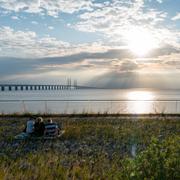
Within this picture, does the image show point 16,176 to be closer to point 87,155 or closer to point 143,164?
point 143,164

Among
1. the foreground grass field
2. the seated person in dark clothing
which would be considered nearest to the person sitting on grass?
the seated person in dark clothing

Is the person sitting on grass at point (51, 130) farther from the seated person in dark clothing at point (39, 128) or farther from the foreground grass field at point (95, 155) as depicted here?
the foreground grass field at point (95, 155)

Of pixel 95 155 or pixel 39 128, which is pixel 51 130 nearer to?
pixel 39 128

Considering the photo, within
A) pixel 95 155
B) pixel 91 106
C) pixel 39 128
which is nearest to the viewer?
pixel 95 155

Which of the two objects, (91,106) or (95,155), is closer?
(95,155)

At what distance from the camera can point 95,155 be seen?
11828 mm

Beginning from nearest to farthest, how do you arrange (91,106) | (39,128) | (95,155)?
(95,155), (39,128), (91,106)

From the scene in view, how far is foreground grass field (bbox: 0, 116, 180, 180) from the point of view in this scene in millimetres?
6133

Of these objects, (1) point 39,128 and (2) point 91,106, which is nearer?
(1) point 39,128

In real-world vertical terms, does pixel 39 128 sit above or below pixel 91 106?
above

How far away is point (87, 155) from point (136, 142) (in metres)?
3.12

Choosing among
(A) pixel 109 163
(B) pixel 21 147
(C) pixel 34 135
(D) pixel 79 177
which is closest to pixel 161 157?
(D) pixel 79 177

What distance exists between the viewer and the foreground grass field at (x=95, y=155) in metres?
6.13

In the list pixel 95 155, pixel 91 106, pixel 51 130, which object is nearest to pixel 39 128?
pixel 51 130
